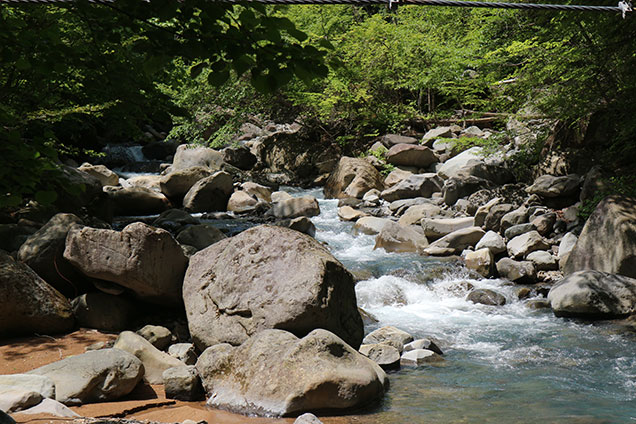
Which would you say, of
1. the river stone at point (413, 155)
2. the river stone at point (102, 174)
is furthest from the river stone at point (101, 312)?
the river stone at point (413, 155)

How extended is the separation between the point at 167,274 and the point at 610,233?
6207mm

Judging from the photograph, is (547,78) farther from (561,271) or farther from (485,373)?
(485,373)

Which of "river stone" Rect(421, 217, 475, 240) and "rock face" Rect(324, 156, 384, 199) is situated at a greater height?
"rock face" Rect(324, 156, 384, 199)

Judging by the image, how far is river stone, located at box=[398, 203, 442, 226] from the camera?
41.7 feet

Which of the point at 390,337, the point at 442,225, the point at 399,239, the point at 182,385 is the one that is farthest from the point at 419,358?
the point at 442,225

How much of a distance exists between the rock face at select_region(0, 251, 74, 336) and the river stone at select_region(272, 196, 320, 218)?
7.95 m

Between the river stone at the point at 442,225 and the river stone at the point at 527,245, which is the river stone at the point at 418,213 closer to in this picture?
the river stone at the point at 442,225

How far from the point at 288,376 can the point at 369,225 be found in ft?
26.5

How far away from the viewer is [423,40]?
19125 millimetres

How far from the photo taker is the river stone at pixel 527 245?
9852 mm

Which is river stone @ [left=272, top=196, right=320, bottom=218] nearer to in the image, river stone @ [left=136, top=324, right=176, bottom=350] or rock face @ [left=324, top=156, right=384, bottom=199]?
rock face @ [left=324, top=156, right=384, bottom=199]

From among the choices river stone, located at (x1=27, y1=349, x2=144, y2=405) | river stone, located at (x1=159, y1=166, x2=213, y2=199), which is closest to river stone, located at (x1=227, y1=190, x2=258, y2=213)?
river stone, located at (x1=159, y1=166, x2=213, y2=199)

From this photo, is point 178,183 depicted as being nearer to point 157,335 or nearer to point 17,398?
point 157,335

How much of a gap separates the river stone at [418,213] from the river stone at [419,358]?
21.6ft
